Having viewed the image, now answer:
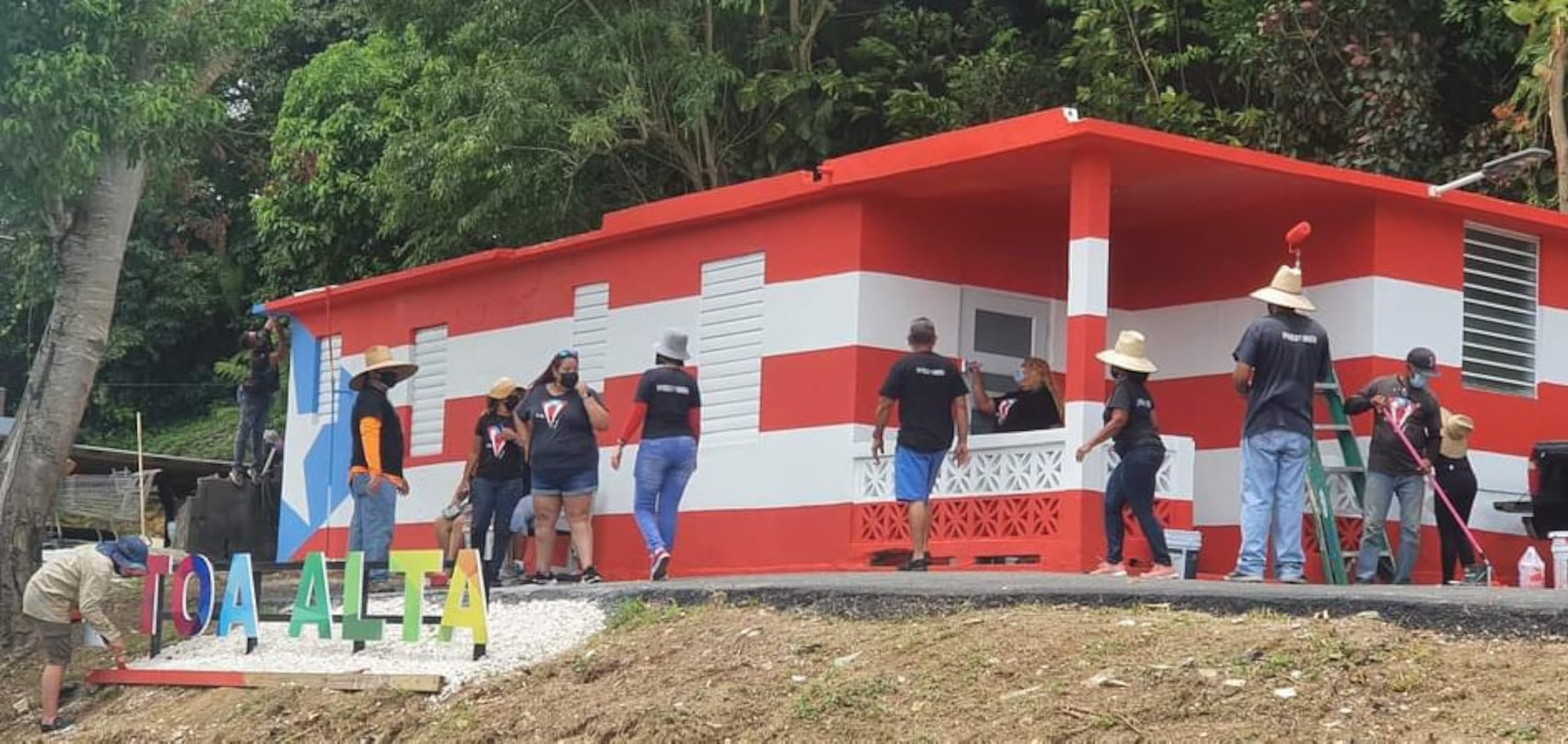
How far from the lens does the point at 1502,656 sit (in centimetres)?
920

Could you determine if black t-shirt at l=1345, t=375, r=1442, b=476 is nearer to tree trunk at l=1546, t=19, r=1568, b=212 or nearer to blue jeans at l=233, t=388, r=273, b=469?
tree trunk at l=1546, t=19, r=1568, b=212

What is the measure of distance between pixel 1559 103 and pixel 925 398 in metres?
8.29

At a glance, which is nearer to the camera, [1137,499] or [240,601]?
[1137,499]

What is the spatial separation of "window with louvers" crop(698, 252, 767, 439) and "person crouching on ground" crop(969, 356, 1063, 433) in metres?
1.76

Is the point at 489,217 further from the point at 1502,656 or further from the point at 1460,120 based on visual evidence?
the point at 1502,656

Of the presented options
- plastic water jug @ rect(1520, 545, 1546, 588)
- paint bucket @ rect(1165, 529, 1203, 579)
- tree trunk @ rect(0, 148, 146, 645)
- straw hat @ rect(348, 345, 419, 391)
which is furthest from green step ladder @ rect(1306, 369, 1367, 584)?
tree trunk @ rect(0, 148, 146, 645)

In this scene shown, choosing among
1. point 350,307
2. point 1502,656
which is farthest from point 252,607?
point 1502,656

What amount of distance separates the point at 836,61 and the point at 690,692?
13.9 m

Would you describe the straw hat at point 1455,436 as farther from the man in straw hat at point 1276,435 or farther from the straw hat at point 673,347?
the straw hat at point 673,347

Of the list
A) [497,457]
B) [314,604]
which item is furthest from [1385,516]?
[314,604]

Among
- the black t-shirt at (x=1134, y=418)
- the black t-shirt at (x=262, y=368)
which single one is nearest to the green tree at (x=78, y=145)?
the black t-shirt at (x=262, y=368)

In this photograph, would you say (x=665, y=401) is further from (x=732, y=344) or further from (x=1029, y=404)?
(x=1029, y=404)

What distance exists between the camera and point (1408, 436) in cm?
1426

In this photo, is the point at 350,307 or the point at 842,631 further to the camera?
the point at 350,307
